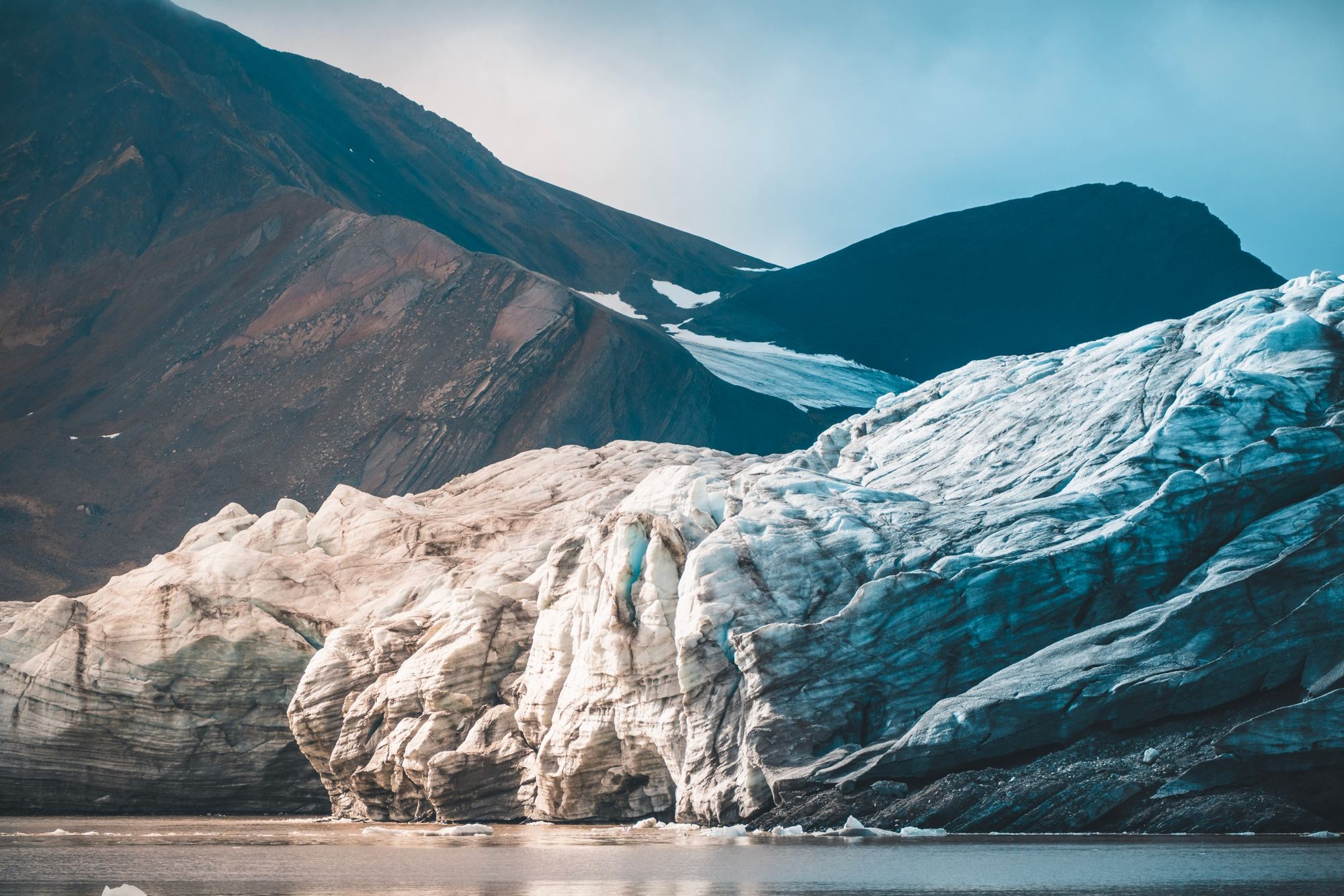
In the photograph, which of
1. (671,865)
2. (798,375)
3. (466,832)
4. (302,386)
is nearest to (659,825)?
(466,832)

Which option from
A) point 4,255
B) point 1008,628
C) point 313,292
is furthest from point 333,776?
point 4,255

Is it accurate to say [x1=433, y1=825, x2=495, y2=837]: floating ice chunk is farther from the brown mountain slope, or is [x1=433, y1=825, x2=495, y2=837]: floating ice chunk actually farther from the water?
the brown mountain slope

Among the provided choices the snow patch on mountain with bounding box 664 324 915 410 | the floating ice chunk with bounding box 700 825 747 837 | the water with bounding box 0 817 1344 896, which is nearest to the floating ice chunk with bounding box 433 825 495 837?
the water with bounding box 0 817 1344 896

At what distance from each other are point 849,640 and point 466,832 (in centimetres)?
1453

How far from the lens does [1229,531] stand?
41.8 meters

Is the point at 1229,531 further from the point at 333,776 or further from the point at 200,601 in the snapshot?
the point at 200,601

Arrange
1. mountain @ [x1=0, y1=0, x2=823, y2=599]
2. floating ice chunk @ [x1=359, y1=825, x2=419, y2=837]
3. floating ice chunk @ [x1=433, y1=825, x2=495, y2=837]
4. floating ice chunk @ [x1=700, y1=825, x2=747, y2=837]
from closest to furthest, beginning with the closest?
floating ice chunk @ [x1=700, y1=825, x2=747, y2=837] → floating ice chunk @ [x1=433, y1=825, x2=495, y2=837] → floating ice chunk @ [x1=359, y1=825, x2=419, y2=837] → mountain @ [x1=0, y1=0, x2=823, y2=599]

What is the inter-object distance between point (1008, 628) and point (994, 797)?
600 centimetres

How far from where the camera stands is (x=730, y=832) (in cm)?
4106

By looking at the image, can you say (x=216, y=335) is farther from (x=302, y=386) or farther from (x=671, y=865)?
(x=671, y=865)

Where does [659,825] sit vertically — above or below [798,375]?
below

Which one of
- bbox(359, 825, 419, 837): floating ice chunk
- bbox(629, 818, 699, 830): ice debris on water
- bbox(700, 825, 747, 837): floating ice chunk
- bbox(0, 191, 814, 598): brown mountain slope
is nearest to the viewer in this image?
bbox(700, 825, 747, 837): floating ice chunk

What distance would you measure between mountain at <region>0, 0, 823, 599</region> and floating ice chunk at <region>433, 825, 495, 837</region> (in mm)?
77671

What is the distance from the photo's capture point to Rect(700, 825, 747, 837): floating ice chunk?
41.1m
